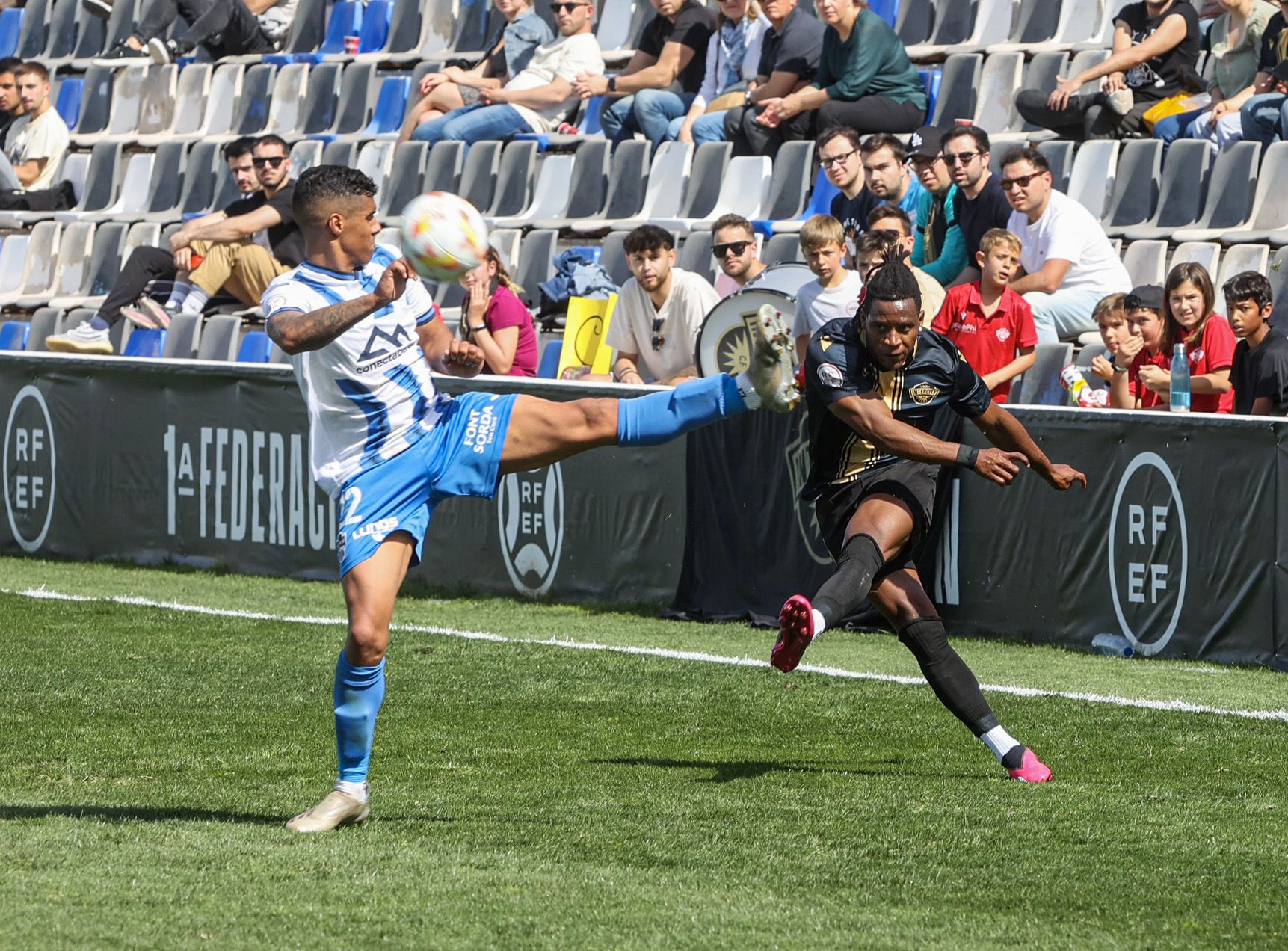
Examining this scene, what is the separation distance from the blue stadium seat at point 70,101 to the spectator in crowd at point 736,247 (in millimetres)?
12058

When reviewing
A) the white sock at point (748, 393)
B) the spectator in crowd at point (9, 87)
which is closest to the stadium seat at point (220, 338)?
the spectator in crowd at point (9, 87)

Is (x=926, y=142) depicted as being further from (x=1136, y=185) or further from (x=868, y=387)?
(x=868, y=387)

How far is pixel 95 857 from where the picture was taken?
217 inches

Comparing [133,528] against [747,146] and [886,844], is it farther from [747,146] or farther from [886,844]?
[886,844]

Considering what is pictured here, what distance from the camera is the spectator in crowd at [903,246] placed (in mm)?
11391

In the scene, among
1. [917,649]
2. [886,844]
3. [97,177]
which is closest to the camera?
[886,844]

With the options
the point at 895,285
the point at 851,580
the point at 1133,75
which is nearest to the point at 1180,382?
the point at 1133,75

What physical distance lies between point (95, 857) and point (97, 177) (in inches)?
636

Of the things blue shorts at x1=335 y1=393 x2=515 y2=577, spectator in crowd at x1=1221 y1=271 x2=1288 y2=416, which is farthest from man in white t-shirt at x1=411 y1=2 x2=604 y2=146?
blue shorts at x1=335 y1=393 x2=515 y2=577

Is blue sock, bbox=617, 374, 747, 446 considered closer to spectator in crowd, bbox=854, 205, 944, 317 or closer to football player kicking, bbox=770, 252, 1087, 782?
football player kicking, bbox=770, 252, 1087, 782

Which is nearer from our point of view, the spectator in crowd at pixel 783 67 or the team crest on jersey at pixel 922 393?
the team crest on jersey at pixel 922 393

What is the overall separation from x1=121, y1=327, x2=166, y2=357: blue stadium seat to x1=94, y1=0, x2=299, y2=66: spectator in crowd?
5.24m

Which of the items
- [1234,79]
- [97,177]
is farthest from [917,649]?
[97,177]

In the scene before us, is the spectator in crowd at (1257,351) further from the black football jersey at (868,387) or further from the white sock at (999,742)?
the white sock at (999,742)
